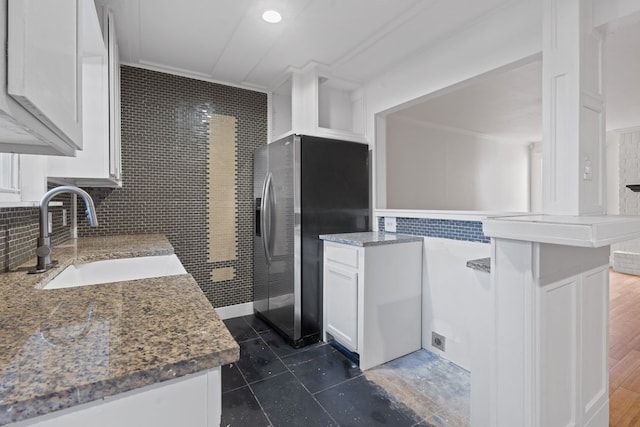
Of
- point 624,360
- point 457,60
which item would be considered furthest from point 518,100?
point 624,360

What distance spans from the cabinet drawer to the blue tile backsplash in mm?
650

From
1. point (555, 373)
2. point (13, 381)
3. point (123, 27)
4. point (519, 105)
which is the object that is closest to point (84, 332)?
point (13, 381)

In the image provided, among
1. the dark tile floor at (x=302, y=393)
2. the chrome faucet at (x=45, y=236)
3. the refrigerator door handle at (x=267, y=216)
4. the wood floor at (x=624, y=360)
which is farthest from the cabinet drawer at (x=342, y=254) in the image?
the wood floor at (x=624, y=360)

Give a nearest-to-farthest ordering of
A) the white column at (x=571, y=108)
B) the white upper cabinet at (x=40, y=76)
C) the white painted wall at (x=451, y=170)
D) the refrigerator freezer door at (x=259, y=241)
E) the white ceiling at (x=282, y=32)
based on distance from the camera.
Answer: the white upper cabinet at (x=40, y=76) → the white column at (x=571, y=108) → the white ceiling at (x=282, y=32) → the refrigerator freezer door at (x=259, y=241) → the white painted wall at (x=451, y=170)

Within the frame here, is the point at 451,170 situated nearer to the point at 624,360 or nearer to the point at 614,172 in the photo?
the point at 624,360

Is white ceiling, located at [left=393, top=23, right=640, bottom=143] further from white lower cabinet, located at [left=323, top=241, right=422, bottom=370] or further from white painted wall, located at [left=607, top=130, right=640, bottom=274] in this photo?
white lower cabinet, located at [left=323, top=241, right=422, bottom=370]

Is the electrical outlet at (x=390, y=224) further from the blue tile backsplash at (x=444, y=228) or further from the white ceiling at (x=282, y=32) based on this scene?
the white ceiling at (x=282, y=32)

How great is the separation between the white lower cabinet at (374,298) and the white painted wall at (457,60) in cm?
77

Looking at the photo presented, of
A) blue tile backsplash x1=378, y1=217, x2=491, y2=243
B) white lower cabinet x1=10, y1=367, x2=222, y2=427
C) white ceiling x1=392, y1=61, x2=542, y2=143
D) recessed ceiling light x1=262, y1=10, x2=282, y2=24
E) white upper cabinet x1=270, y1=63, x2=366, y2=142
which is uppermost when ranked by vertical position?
white ceiling x1=392, y1=61, x2=542, y2=143

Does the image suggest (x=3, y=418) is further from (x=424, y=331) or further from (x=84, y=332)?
(x=424, y=331)

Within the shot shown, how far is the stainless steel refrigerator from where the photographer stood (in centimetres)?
260

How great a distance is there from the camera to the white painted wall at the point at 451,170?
14.4 feet

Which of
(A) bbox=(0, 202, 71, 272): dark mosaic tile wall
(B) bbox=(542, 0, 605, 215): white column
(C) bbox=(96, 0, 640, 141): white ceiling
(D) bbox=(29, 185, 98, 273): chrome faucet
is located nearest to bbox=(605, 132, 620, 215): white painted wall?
(C) bbox=(96, 0, 640, 141): white ceiling

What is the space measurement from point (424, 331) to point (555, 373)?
53.1 inches
